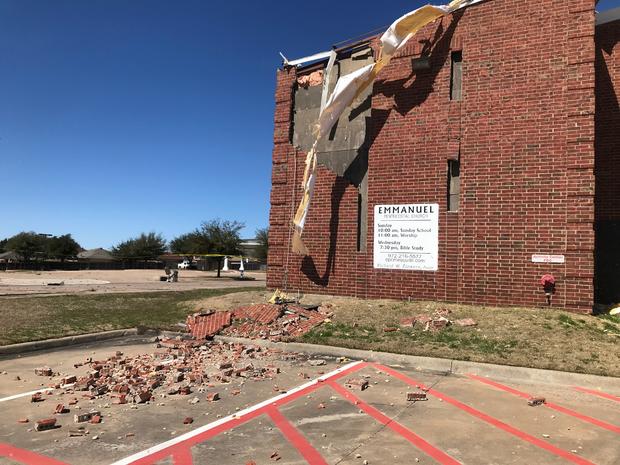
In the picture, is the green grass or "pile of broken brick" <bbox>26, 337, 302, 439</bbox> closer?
"pile of broken brick" <bbox>26, 337, 302, 439</bbox>

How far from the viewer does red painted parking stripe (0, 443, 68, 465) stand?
14.8 ft

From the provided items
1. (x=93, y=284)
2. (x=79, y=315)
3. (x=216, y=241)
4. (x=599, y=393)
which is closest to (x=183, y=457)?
(x=599, y=393)

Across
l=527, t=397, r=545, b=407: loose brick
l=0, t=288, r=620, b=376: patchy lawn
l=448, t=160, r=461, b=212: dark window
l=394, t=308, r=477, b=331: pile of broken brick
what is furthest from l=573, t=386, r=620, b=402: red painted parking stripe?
l=448, t=160, r=461, b=212: dark window

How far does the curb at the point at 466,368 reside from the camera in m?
7.38

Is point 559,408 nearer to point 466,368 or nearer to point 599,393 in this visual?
point 599,393

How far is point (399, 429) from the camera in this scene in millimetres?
5398

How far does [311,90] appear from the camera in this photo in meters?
15.2

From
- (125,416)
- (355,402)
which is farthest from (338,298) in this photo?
(125,416)

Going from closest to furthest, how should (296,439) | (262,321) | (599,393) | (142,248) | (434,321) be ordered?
(296,439) < (599,393) < (434,321) < (262,321) < (142,248)

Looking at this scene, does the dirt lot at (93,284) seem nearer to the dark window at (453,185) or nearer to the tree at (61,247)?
the dark window at (453,185)

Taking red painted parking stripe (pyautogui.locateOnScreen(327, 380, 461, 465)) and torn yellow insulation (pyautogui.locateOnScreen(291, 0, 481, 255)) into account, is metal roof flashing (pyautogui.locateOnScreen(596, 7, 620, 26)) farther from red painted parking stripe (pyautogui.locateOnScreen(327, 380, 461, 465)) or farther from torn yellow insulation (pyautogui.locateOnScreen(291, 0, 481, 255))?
red painted parking stripe (pyautogui.locateOnScreen(327, 380, 461, 465))

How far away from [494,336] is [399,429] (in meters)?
5.02

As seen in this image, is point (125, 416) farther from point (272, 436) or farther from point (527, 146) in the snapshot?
point (527, 146)

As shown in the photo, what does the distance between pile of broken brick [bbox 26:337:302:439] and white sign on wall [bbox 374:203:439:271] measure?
454 centimetres
